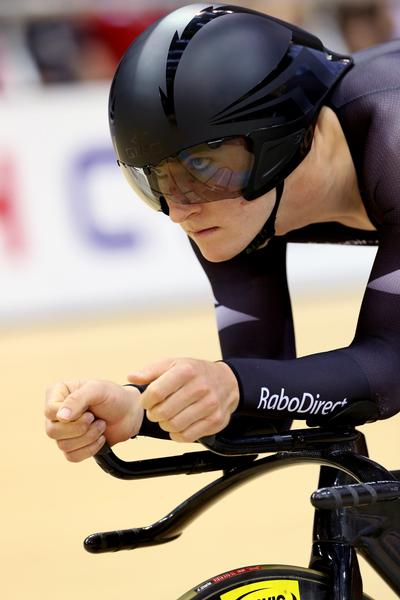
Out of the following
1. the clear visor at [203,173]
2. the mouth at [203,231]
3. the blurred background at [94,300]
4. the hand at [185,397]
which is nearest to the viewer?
the hand at [185,397]

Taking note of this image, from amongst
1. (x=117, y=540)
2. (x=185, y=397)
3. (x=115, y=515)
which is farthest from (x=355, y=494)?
(x=115, y=515)

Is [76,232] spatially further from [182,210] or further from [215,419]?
[215,419]

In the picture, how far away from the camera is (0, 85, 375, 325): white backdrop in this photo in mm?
7242

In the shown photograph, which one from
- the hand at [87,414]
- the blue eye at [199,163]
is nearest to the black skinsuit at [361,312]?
the hand at [87,414]

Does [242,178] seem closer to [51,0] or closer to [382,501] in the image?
[382,501]

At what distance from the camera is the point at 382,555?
2.12 metres

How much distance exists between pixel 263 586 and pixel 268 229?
0.79 m

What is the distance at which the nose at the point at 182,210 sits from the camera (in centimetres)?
231

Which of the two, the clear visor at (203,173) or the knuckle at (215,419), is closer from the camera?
the knuckle at (215,419)

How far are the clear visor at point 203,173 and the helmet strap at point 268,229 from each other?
14 cm

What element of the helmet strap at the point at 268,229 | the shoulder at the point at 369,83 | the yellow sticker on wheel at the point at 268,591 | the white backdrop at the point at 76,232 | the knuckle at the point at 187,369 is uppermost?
the white backdrop at the point at 76,232

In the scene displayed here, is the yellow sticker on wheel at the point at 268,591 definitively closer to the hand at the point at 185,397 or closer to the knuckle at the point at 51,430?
the hand at the point at 185,397

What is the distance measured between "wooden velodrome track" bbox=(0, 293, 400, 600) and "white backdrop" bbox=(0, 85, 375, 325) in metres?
1.06

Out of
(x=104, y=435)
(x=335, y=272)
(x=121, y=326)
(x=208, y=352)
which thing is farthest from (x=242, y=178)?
(x=335, y=272)
